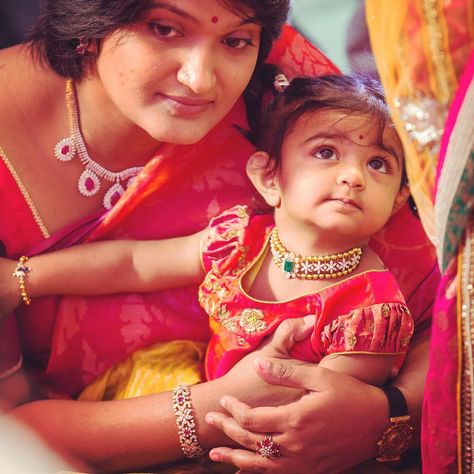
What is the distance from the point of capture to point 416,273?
159 centimetres

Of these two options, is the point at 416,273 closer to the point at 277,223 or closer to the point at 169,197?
the point at 277,223

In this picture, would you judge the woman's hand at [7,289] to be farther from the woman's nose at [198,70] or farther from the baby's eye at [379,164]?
the baby's eye at [379,164]

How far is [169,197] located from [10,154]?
0.32 m

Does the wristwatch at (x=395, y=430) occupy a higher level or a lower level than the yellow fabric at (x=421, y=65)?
lower

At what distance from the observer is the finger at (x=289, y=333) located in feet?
4.51

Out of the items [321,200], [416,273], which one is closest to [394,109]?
[321,200]

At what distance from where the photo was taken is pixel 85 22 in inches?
55.9

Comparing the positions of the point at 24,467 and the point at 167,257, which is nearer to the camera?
the point at 24,467

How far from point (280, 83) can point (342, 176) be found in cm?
32

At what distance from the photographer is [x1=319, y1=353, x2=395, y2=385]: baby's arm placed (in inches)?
53.2

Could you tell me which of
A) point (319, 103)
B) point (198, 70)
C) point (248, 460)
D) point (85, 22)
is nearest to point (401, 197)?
point (319, 103)

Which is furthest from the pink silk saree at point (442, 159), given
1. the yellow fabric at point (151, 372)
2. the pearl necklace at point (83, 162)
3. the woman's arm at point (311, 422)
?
the pearl necklace at point (83, 162)

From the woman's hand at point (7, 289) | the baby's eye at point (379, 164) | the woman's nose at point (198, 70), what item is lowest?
the woman's hand at point (7, 289)

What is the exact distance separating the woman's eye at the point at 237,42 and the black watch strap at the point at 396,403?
658 millimetres
